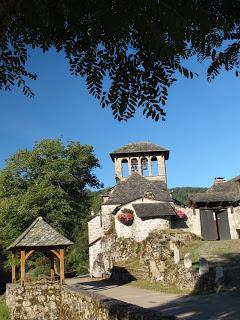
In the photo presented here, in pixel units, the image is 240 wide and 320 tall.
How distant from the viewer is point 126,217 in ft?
92.3

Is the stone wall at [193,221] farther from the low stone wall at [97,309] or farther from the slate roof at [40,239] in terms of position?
the low stone wall at [97,309]

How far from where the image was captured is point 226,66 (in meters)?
3.39

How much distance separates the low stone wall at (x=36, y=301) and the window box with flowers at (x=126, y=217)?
1356 cm

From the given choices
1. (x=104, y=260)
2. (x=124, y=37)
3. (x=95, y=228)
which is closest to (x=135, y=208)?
(x=104, y=260)

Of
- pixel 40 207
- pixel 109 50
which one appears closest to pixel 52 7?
pixel 109 50

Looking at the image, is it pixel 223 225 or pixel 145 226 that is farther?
pixel 223 225

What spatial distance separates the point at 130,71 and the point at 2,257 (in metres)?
41.5

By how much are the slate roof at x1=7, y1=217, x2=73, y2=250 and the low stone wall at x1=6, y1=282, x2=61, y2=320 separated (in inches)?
80.7

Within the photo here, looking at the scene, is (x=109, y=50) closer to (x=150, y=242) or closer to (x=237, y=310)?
(x=237, y=310)

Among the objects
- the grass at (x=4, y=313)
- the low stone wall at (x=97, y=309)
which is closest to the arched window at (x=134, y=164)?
the grass at (x=4, y=313)

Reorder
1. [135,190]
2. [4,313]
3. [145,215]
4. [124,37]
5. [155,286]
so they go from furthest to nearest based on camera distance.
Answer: [135,190] → [145,215] → [155,286] → [4,313] → [124,37]

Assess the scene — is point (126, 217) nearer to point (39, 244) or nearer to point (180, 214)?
point (180, 214)

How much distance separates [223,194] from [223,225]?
2.49 metres

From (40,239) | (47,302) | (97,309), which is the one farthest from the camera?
(40,239)
